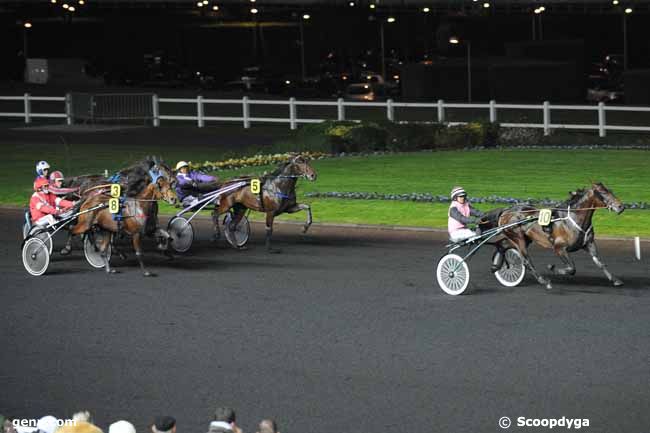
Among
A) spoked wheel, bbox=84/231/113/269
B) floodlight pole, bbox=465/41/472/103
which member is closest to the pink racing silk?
spoked wheel, bbox=84/231/113/269

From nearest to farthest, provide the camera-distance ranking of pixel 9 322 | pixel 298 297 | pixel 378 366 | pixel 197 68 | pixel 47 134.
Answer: pixel 378 366, pixel 9 322, pixel 298 297, pixel 47 134, pixel 197 68

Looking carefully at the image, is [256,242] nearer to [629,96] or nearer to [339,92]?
[629,96]

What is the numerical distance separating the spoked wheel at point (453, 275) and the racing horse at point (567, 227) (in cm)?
77

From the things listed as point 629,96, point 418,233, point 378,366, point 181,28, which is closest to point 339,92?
point 629,96

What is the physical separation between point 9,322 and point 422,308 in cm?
531

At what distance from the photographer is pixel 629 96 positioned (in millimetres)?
54469

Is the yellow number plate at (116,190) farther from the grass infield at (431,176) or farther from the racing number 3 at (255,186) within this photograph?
the grass infield at (431,176)

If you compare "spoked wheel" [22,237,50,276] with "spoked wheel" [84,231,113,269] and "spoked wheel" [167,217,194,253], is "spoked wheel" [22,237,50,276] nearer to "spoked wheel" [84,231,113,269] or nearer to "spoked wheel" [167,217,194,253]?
"spoked wheel" [84,231,113,269]

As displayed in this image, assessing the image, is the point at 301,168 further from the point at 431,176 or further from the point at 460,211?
the point at 431,176

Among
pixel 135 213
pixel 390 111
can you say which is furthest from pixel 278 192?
pixel 390 111

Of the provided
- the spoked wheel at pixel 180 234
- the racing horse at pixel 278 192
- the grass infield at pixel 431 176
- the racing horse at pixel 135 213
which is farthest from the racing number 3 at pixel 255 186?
the grass infield at pixel 431 176

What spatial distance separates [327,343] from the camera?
48.2ft

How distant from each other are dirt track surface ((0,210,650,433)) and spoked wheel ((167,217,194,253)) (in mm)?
668

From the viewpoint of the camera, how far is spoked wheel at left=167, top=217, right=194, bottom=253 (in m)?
21.4
